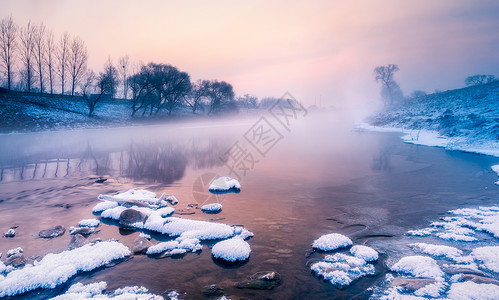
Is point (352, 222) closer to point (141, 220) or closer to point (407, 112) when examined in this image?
point (141, 220)

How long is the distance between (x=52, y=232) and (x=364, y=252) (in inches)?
300

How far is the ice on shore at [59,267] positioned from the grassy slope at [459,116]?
87.4ft

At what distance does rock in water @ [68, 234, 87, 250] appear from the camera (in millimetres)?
5780

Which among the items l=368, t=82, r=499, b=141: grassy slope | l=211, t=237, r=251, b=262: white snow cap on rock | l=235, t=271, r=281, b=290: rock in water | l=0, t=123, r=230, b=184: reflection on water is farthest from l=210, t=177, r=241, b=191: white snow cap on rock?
l=368, t=82, r=499, b=141: grassy slope

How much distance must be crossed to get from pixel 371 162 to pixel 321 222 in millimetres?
10557

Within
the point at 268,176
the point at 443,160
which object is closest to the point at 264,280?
the point at 268,176

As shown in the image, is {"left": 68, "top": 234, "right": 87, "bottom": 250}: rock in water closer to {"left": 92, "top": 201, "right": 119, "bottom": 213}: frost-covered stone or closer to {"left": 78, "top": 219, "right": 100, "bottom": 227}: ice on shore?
{"left": 78, "top": 219, "right": 100, "bottom": 227}: ice on shore

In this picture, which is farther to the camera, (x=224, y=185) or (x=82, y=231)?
(x=224, y=185)

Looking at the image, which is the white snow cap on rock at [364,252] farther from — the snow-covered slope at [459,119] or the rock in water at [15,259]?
the snow-covered slope at [459,119]

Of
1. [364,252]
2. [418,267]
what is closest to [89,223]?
[364,252]

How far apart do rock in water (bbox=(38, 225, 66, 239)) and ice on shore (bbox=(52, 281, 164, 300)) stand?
8.97 feet

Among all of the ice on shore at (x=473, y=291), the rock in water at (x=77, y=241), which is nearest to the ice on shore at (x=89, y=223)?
the rock in water at (x=77, y=241)

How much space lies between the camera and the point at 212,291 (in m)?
4.28

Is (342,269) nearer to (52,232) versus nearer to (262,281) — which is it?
(262,281)
